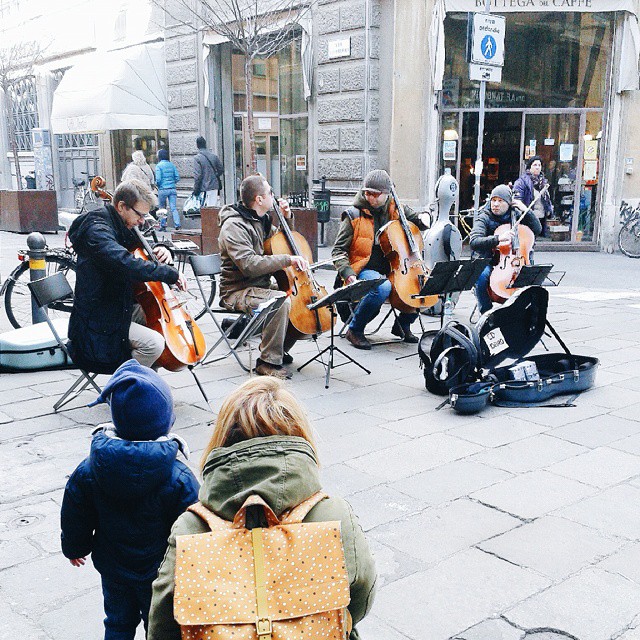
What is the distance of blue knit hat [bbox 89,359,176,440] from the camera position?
2.39 meters

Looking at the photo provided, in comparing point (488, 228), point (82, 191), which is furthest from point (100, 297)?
point (82, 191)

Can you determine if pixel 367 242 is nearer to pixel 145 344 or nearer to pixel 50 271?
pixel 145 344

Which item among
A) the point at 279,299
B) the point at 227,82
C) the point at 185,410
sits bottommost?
the point at 185,410

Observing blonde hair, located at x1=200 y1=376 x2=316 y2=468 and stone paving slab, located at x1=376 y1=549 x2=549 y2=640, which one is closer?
blonde hair, located at x1=200 y1=376 x2=316 y2=468

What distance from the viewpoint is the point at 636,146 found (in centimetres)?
1423

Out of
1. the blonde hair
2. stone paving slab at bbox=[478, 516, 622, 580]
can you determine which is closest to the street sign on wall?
stone paving slab at bbox=[478, 516, 622, 580]

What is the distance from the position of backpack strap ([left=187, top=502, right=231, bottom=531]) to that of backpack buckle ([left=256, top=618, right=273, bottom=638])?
0.68 ft

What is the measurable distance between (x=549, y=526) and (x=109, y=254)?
3.04m

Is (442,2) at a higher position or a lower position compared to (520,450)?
higher

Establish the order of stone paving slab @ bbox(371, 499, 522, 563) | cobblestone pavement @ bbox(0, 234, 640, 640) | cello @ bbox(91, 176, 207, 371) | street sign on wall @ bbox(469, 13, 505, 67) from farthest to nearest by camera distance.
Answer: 1. street sign on wall @ bbox(469, 13, 505, 67)
2. cello @ bbox(91, 176, 207, 371)
3. stone paving slab @ bbox(371, 499, 522, 563)
4. cobblestone pavement @ bbox(0, 234, 640, 640)

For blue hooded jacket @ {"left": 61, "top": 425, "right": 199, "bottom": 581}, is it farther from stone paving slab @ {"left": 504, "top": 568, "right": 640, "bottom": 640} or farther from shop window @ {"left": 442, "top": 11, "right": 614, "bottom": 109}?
shop window @ {"left": 442, "top": 11, "right": 614, "bottom": 109}

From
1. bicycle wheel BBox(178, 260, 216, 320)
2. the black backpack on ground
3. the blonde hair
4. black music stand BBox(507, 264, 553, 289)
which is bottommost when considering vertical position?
bicycle wheel BBox(178, 260, 216, 320)

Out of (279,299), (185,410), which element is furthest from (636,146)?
Answer: (185,410)

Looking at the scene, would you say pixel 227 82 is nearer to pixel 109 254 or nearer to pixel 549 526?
pixel 109 254
